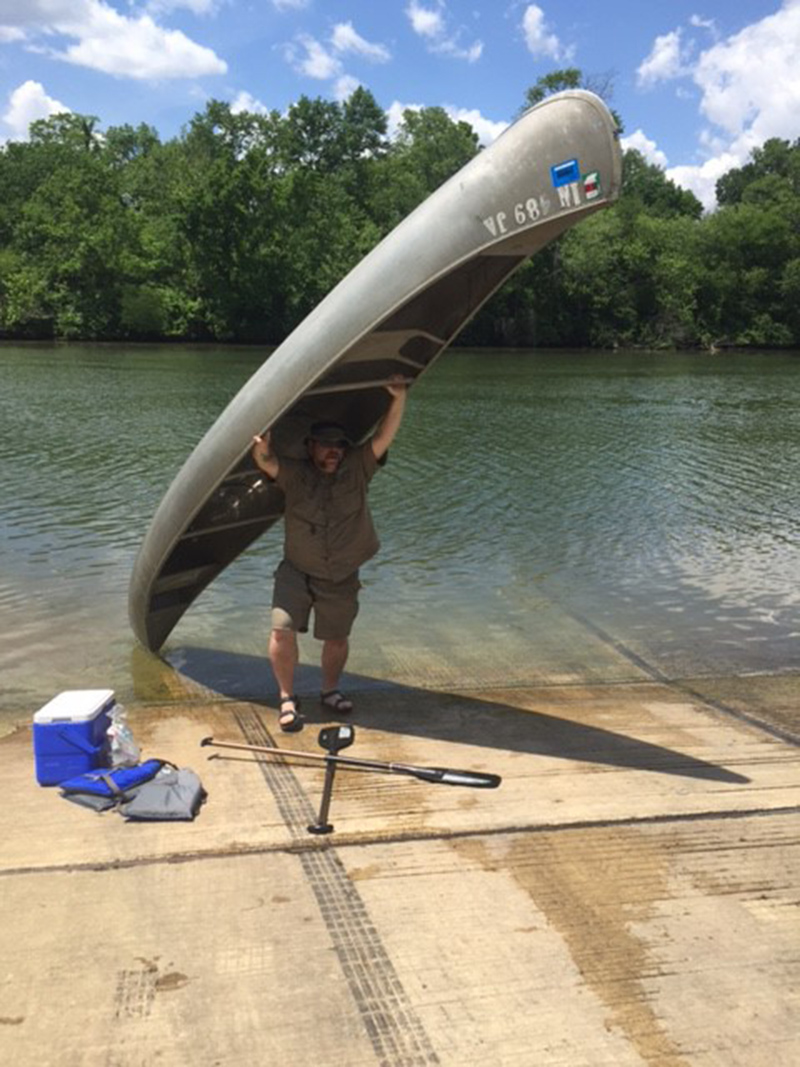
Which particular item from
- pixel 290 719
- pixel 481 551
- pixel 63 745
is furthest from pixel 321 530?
pixel 481 551

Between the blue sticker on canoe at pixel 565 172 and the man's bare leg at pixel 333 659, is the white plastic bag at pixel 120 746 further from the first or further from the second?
the blue sticker on canoe at pixel 565 172

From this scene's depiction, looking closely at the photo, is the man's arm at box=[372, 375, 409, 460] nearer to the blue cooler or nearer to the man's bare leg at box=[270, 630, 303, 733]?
the man's bare leg at box=[270, 630, 303, 733]

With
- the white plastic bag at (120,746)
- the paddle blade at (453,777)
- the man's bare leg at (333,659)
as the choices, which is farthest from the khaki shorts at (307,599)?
the paddle blade at (453,777)

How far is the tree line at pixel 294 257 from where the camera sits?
63031mm

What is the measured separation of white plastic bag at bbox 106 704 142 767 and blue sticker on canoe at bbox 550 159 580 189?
2973 mm

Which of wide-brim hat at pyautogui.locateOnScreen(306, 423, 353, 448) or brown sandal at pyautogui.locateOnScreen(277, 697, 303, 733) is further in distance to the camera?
brown sandal at pyautogui.locateOnScreen(277, 697, 303, 733)

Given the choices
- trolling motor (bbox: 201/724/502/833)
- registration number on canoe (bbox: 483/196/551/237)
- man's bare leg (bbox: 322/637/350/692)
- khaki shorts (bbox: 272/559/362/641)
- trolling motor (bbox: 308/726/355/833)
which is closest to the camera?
trolling motor (bbox: 308/726/355/833)

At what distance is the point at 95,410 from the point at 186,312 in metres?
41.7

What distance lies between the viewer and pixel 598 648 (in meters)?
7.56

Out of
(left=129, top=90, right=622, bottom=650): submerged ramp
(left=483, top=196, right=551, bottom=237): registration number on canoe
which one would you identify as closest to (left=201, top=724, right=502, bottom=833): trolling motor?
(left=129, top=90, right=622, bottom=650): submerged ramp

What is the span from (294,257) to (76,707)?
64340mm

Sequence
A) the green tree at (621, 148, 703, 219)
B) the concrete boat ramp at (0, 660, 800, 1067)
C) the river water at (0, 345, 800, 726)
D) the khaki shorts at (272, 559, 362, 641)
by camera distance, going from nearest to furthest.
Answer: the concrete boat ramp at (0, 660, 800, 1067)
the khaki shorts at (272, 559, 362, 641)
the river water at (0, 345, 800, 726)
the green tree at (621, 148, 703, 219)

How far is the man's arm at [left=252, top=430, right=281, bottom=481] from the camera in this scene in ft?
15.4

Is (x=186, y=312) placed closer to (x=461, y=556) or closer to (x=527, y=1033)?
(x=461, y=556)
